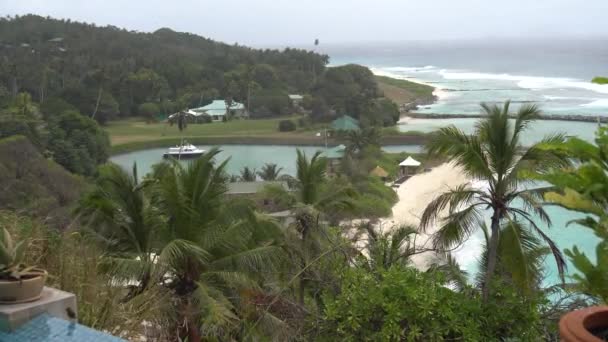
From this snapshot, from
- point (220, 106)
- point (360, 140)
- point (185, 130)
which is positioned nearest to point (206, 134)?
point (185, 130)

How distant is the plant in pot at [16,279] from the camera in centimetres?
384

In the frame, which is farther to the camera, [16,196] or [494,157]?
[16,196]

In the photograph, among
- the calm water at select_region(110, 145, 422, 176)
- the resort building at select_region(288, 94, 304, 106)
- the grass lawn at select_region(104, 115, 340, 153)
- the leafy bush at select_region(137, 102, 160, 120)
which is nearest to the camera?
the calm water at select_region(110, 145, 422, 176)

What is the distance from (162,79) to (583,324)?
74.1 meters

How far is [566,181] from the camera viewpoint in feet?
11.0

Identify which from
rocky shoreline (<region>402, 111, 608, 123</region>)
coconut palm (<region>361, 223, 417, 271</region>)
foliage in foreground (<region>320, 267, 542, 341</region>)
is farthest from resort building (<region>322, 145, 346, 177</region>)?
foliage in foreground (<region>320, 267, 542, 341</region>)

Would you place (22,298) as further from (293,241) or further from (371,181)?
(371,181)

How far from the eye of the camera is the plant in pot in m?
3.84

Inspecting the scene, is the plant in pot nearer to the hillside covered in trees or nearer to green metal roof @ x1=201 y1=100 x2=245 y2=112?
the hillside covered in trees

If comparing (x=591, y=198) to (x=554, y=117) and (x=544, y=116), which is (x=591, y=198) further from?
(x=554, y=117)

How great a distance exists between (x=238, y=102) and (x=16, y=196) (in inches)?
2029

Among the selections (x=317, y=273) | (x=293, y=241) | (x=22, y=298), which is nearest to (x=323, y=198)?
(x=293, y=241)

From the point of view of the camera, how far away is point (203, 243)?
9008 millimetres

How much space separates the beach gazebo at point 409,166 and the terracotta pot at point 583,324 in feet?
120
